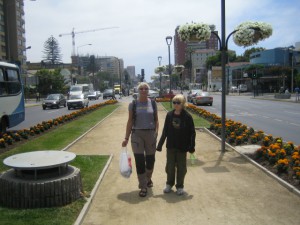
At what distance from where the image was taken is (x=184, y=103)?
6.30 m

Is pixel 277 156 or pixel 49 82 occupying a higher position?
pixel 49 82

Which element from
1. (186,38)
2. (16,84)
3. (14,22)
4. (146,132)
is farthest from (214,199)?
(14,22)

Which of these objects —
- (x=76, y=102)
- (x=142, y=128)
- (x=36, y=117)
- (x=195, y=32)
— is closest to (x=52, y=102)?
(x=76, y=102)

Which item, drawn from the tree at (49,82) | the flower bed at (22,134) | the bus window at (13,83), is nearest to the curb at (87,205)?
the flower bed at (22,134)

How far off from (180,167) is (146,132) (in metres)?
0.80

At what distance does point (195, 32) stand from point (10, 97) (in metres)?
8.80

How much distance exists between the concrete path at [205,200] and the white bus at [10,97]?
7.96 metres

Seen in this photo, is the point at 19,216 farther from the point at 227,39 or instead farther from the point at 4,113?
the point at 4,113

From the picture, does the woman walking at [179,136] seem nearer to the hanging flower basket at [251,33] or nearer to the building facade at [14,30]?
the hanging flower basket at [251,33]

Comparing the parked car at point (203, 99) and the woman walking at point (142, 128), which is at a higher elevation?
the woman walking at point (142, 128)

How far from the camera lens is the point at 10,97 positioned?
15.6 meters

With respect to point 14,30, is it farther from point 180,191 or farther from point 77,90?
point 180,191

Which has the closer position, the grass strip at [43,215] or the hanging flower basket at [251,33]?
the grass strip at [43,215]

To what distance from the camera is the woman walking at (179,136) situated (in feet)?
20.6
